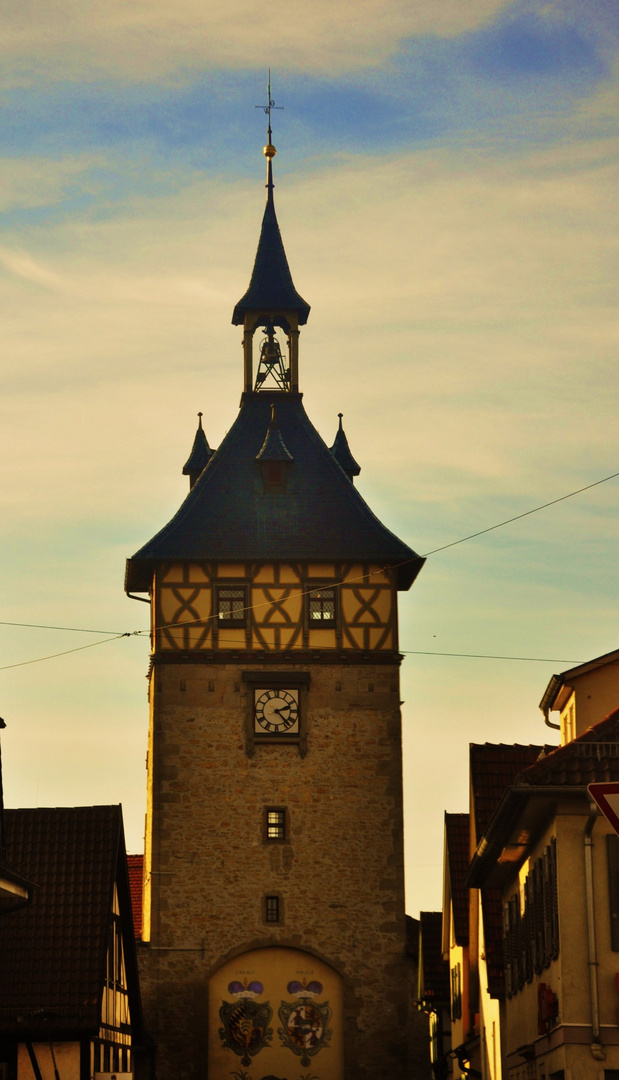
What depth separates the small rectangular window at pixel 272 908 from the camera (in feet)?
129

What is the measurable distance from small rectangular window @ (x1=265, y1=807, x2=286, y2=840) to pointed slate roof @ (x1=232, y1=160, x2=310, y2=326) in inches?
475

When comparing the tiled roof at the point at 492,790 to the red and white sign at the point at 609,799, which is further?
the tiled roof at the point at 492,790

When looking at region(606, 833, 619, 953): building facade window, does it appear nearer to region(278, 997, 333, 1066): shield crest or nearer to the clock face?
region(278, 997, 333, 1066): shield crest

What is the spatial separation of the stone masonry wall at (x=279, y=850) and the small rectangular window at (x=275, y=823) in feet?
0.46

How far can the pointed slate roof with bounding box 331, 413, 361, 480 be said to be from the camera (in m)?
45.6

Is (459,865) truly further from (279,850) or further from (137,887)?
(137,887)

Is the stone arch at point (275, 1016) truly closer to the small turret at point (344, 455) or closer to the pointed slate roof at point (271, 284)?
the small turret at point (344, 455)

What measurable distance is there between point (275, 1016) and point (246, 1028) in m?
0.60

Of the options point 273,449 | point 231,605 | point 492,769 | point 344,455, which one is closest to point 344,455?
point 344,455

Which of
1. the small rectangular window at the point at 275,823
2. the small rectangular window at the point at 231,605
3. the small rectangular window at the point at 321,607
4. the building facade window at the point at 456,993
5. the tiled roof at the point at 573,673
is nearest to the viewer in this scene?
the tiled roof at the point at 573,673

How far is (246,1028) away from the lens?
38.5 meters

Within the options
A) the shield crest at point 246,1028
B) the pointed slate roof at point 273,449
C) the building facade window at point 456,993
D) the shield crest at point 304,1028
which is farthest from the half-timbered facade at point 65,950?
the pointed slate roof at point 273,449

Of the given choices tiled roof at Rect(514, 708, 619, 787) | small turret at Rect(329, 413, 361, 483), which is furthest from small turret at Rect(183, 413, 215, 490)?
tiled roof at Rect(514, 708, 619, 787)

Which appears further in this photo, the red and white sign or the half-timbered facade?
the half-timbered facade
